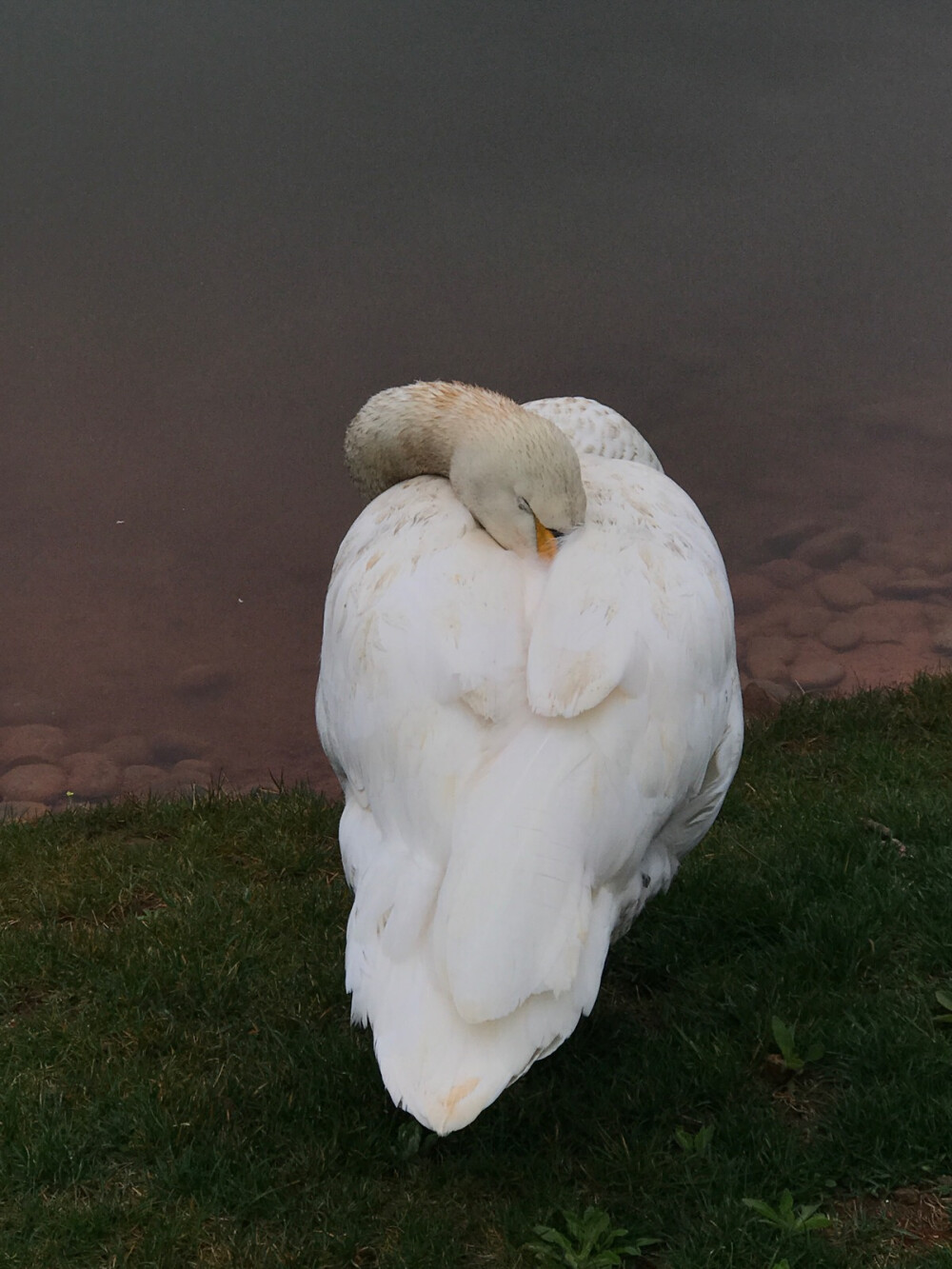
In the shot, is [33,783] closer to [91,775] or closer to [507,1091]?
[91,775]

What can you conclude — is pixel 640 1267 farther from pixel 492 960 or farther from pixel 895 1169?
pixel 492 960

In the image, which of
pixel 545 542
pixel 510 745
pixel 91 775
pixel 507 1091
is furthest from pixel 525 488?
pixel 91 775

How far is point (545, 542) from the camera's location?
3.13 meters

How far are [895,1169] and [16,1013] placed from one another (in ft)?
7.07

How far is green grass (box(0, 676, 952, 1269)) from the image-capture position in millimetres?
2865

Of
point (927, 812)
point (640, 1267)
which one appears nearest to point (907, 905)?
point (927, 812)

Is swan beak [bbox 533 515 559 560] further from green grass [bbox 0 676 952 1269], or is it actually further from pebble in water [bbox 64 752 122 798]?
pebble in water [bbox 64 752 122 798]

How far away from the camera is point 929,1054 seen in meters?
3.14

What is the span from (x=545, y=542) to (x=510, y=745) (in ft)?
2.13

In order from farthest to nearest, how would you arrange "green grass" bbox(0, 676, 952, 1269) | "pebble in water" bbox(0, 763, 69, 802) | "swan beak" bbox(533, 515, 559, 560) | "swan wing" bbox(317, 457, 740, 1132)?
"pebble in water" bbox(0, 763, 69, 802)
"swan beak" bbox(533, 515, 559, 560)
"green grass" bbox(0, 676, 952, 1269)
"swan wing" bbox(317, 457, 740, 1132)

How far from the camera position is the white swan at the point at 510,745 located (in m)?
2.44

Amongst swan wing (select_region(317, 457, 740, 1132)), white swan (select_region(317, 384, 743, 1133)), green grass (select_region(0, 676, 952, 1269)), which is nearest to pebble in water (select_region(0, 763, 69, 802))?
green grass (select_region(0, 676, 952, 1269))

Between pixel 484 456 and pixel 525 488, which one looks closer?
pixel 525 488

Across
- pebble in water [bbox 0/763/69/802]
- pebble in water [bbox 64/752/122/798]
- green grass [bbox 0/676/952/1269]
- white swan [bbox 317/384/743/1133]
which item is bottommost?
pebble in water [bbox 0/763/69/802]
